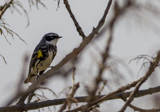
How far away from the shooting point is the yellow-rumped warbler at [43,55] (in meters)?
9.09

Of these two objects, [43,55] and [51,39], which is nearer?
[43,55]

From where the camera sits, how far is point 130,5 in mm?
1331

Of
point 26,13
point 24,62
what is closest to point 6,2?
point 26,13

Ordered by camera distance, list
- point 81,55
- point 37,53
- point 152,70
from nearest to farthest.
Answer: point 81,55 < point 152,70 < point 37,53

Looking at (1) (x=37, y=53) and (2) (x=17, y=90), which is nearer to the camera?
(2) (x=17, y=90)

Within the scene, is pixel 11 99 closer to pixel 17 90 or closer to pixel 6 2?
pixel 17 90

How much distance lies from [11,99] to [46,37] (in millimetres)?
9639

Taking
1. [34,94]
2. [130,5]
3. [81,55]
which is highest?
[130,5]

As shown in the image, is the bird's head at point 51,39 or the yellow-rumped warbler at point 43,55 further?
the bird's head at point 51,39

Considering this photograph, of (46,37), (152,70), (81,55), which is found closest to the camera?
(81,55)

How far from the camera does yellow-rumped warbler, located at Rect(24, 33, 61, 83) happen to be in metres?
9.09

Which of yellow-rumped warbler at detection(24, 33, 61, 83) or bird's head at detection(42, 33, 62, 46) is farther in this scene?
bird's head at detection(42, 33, 62, 46)

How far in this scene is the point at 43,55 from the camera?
9.80 metres

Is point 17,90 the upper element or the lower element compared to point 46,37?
upper
